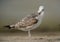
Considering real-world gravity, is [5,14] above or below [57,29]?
above

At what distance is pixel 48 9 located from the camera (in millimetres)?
1268

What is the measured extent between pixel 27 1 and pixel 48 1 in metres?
0.18

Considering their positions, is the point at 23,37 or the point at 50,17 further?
the point at 50,17

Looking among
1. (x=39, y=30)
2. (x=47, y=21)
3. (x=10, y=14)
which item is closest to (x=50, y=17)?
(x=47, y=21)

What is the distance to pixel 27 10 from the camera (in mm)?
1263

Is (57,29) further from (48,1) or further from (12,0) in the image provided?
(12,0)

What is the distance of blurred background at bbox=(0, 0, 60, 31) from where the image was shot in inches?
49.4

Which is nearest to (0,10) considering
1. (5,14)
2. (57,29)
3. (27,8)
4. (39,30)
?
(5,14)

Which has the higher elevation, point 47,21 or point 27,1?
point 27,1

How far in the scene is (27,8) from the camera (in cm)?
127

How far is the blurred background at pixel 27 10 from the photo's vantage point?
1.26 metres

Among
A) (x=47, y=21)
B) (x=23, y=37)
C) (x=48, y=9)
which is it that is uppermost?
(x=48, y=9)

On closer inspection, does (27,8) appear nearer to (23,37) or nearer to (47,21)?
(47,21)

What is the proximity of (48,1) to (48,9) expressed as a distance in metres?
0.07
